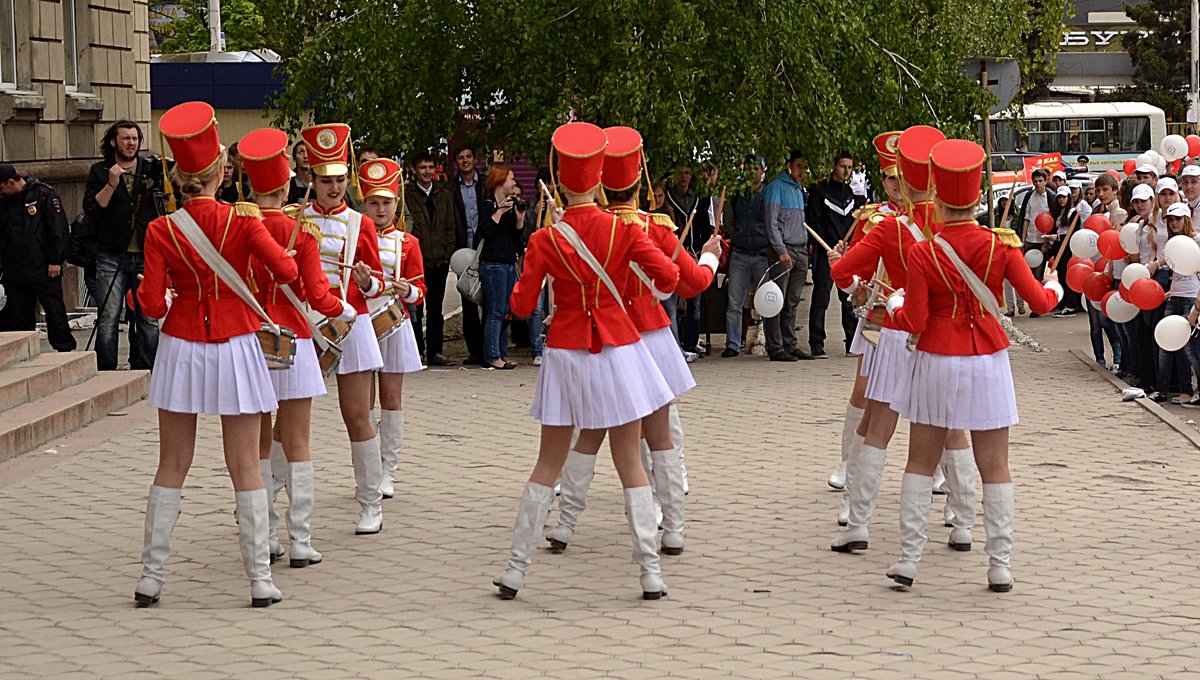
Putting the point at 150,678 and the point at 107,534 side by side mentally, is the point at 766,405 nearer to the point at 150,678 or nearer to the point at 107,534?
the point at 107,534

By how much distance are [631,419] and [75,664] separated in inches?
91.6

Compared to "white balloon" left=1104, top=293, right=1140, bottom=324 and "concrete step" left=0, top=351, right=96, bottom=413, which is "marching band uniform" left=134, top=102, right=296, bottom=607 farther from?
"white balloon" left=1104, top=293, right=1140, bottom=324

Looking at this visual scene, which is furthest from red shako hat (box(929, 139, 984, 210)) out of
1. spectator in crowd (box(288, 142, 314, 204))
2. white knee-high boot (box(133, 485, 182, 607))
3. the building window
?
the building window

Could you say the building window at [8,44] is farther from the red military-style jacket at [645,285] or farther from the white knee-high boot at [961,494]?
the white knee-high boot at [961,494]

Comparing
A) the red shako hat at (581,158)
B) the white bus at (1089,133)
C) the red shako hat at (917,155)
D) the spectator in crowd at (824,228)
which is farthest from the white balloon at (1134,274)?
the white bus at (1089,133)

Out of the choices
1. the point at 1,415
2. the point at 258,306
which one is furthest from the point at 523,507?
the point at 1,415

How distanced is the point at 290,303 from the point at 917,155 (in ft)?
9.33

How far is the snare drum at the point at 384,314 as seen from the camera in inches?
360

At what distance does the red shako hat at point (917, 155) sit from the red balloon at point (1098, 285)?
6962mm

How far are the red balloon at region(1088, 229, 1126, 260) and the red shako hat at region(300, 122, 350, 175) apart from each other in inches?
301

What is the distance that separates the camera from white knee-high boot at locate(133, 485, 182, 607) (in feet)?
24.0

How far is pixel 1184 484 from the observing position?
10391 millimetres

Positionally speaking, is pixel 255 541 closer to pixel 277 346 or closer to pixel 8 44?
pixel 277 346

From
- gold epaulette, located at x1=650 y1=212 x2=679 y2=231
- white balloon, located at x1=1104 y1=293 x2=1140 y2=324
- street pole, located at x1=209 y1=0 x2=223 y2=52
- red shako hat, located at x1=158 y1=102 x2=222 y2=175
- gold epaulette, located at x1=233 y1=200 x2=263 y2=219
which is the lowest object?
white balloon, located at x1=1104 y1=293 x2=1140 y2=324
